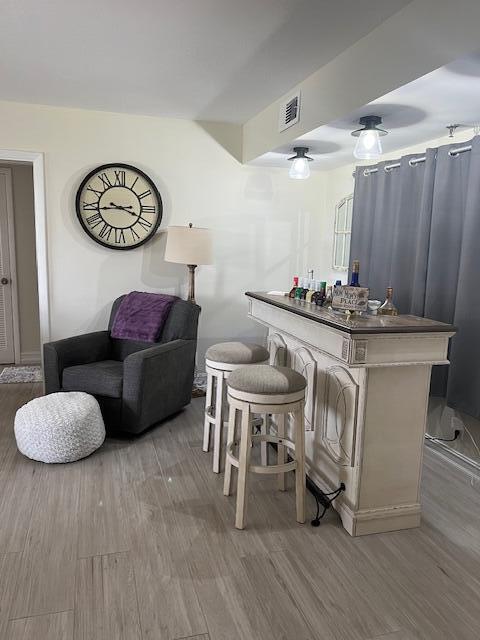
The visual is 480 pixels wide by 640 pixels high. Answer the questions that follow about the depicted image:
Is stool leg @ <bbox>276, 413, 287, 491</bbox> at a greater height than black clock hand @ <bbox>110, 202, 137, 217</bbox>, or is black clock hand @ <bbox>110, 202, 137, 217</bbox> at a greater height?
black clock hand @ <bbox>110, 202, 137, 217</bbox>

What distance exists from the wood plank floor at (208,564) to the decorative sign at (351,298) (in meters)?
1.05

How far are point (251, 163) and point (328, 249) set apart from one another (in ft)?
3.68

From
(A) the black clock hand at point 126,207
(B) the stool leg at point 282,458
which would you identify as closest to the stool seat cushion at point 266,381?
(B) the stool leg at point 282,458

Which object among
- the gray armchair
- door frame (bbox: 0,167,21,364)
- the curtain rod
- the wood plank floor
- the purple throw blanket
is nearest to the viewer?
the wood plank floor

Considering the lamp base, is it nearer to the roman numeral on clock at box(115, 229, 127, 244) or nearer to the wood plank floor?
the roman numeral on clock at box(115, 229, 127, 244)

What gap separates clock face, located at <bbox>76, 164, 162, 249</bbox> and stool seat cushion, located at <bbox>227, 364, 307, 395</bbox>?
90.6 inches

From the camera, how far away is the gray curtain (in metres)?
2.87

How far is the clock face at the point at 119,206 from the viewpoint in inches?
163

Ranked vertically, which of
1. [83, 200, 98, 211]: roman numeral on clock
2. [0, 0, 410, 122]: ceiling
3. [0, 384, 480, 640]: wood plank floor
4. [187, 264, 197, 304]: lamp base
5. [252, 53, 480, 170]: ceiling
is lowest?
[0, 384, 480, 640]: wood plank floor

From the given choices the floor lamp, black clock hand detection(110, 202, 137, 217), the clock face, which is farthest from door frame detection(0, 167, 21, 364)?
the floor lamp

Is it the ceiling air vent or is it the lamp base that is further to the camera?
the lamp base

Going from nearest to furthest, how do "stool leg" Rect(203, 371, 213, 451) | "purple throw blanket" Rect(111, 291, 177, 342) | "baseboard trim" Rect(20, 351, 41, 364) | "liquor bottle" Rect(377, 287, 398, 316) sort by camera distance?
"liquor bottle" Rect(377, 287, 398, 316), "stool leg" Rect(203, 371, 213, 451), "purple throw blanket" Rect(111, 291, 177, 342), "baseboard trim" Rect(20, 351, 41, 364)

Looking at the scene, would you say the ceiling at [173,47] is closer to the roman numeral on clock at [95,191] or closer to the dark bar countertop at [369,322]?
the roman numeral on clock at [95,191]

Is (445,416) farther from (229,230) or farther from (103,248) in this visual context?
(103,248)
